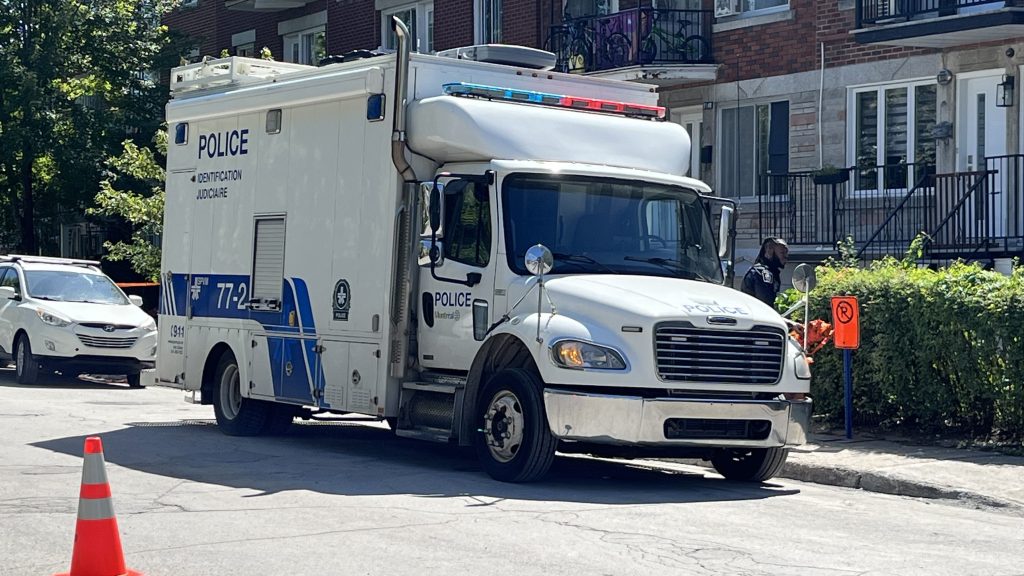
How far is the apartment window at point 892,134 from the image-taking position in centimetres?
2050

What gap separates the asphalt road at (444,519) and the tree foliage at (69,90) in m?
20.0

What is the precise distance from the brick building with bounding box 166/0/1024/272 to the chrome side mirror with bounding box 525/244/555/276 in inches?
396

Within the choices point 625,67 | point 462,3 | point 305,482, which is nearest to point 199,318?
point 305,482

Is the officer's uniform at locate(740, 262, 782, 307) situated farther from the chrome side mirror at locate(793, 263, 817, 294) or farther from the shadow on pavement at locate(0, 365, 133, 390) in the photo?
the shadow on pavement at locate(0, 365, 133, 390)

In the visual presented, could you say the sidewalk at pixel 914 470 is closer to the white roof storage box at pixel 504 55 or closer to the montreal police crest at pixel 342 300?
the montreal police crest at pixel 342 300

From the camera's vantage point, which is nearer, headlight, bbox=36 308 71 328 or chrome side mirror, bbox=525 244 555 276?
chrome side mirror, bbox=525 244 555 276

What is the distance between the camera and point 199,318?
14.1 meters

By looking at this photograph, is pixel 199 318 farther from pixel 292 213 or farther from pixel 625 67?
pixel 625 67

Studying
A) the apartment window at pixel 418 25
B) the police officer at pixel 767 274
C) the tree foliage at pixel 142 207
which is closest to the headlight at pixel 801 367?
the police officer at pixel 767 274

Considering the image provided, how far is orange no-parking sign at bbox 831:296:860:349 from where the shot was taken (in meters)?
12.9

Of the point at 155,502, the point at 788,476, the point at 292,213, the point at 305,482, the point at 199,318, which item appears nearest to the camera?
the point at 155,502

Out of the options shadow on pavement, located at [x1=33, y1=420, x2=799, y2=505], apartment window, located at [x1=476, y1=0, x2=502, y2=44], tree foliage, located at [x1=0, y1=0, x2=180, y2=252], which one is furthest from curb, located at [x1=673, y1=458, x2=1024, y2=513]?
tree foliage, located at [x1=0, y1=0, x2=180, y2=252]

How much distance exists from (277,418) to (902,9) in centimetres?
1092

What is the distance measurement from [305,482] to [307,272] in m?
2.66
